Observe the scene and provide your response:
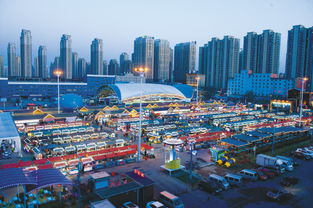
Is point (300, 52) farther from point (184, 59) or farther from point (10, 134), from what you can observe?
point (10, 134)

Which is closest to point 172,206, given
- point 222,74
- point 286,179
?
point 286,179

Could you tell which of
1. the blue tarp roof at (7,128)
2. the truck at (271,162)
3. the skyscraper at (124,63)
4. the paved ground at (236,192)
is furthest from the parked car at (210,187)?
the skyscraper at (124,63)

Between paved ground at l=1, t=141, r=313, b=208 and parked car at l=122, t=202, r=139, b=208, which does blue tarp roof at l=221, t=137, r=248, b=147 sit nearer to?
paved ground at l=1, t=141, r=313, b=208

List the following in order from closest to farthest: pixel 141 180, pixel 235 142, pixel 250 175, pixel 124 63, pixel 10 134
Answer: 1. pixel 141 180
2. pixel 250 175
3. pixel 10 134
4. pixel 235 142
5. pixel 124 63

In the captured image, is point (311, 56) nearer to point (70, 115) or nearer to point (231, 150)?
point (231, 150)

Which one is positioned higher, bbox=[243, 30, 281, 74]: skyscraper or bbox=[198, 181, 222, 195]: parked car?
bbox=[243, 30, 281, 74]: skyscraper

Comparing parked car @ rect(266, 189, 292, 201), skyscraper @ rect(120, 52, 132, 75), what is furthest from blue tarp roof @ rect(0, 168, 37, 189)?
skyscraper @ rect(120, 52, 132, 75)

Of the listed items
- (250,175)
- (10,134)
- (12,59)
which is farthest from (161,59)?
(250,175)
